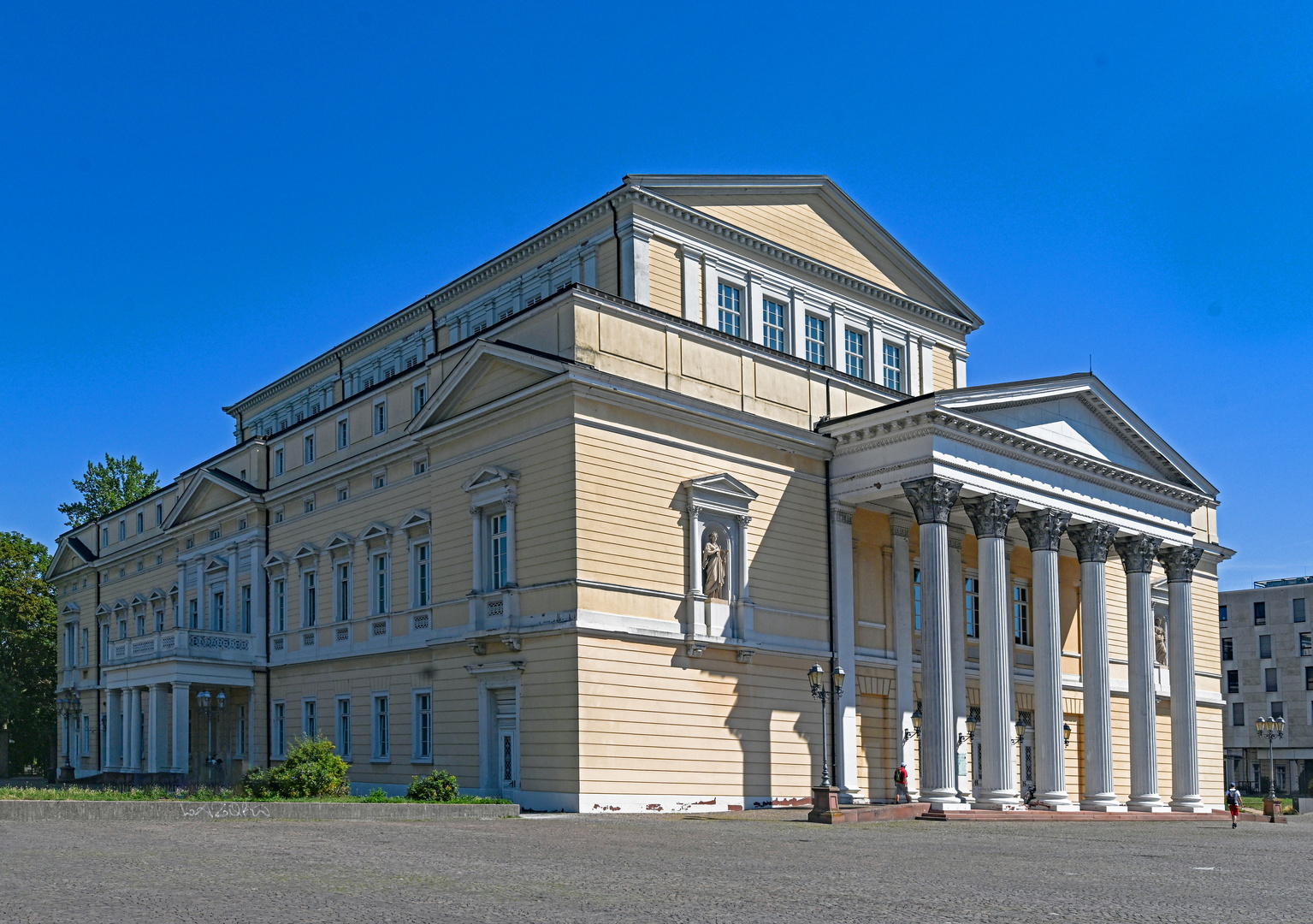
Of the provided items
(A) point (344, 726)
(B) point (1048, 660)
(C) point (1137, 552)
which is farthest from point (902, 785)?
(A) point (344, 726)

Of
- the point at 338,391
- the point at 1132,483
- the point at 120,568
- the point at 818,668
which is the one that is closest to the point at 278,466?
the point at 338,391

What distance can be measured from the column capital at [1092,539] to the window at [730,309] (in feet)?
38.8

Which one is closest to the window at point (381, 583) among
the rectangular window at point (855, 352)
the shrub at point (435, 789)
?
the shrub at point (435, 789)

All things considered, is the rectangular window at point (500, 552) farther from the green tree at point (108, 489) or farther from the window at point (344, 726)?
the green tree at point (108, 489)

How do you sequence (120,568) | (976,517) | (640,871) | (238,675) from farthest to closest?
(120,568), (238,675), (976,517), (640,871)

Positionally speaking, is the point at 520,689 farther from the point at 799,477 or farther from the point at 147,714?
the point at 147,714

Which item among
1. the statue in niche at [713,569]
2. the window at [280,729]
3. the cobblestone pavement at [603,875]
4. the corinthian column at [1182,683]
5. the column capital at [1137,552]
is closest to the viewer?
the cobblestone pavement at [603,875]

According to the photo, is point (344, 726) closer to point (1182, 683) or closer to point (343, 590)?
point (343, 590)

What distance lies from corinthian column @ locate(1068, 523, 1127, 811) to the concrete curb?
20996 millimetres

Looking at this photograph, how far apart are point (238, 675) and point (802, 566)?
69.4ft

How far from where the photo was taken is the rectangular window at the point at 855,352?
4453cm

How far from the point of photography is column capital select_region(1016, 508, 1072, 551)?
39.4m

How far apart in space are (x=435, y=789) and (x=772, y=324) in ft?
61.7

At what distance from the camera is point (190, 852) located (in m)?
18.4
